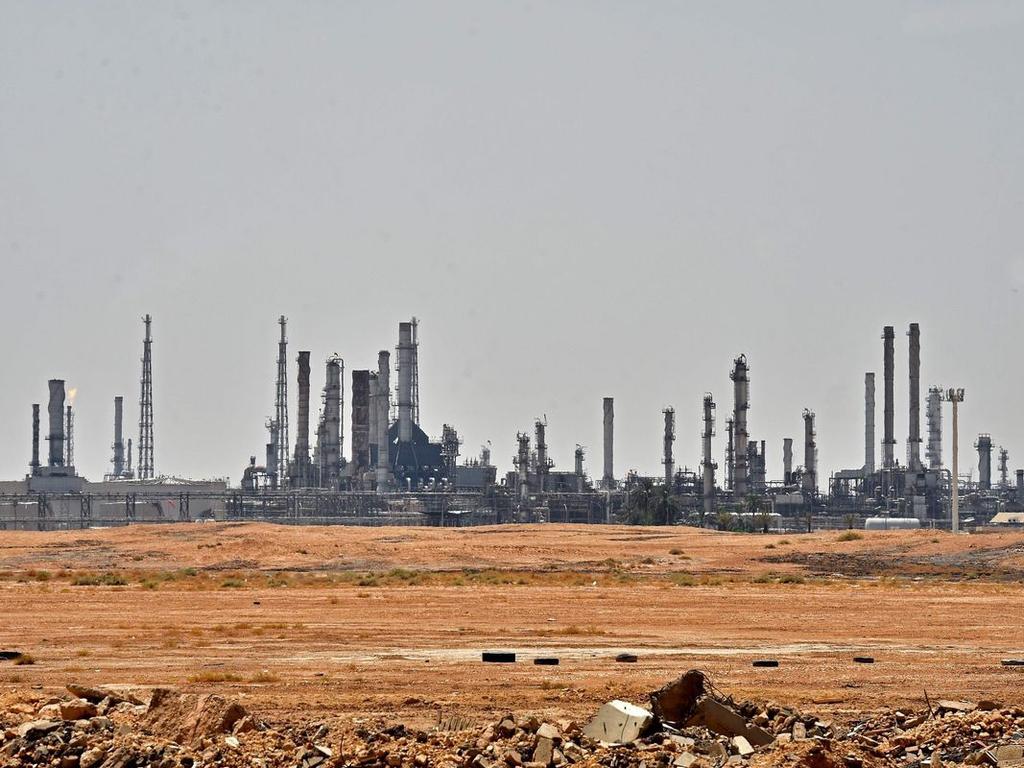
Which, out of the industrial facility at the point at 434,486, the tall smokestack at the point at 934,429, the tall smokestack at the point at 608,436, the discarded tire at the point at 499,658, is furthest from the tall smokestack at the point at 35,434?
the discarded tire at the point at 499,658

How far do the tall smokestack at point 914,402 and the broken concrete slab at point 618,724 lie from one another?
105985 millimetres

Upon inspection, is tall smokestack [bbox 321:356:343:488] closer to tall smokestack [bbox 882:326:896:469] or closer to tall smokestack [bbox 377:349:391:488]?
tall smokestack [bbox 377:349:391:488]

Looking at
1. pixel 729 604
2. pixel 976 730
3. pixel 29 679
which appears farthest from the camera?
pixel 729 604

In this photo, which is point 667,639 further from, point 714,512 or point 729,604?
point 714,512

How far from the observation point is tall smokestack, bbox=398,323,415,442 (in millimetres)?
117000

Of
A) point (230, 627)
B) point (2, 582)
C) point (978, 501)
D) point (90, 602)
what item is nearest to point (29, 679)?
point (230, 627)

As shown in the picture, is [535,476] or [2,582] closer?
[2,582]

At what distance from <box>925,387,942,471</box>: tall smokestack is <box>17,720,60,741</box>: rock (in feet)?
403

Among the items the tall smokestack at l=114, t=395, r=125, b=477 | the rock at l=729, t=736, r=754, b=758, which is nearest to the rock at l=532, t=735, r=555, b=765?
the rock at l=729, t=736, r=754, b=758

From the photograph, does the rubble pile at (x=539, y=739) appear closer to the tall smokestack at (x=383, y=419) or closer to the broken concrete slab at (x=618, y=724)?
the broken concrete slab at (x=618, y=724)

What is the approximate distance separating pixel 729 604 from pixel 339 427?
81.9 meters

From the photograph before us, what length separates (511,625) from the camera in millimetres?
30156

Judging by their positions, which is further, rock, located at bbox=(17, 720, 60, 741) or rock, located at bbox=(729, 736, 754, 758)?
rock, located at bbox=(17, 720, 60, 741)

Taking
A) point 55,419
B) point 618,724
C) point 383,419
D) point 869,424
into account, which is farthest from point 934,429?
point 618,724
